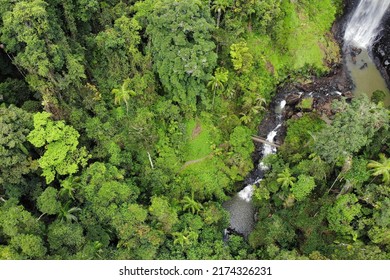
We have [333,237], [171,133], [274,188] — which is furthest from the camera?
[171,133]

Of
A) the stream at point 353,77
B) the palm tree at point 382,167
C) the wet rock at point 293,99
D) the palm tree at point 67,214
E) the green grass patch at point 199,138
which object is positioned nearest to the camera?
the palm tree at point 67,214

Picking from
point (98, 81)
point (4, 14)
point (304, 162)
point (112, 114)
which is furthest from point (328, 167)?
point (4, 14)

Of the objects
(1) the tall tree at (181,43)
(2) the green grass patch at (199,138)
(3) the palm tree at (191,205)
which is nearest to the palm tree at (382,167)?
(2) the green grass patch at (199,138)

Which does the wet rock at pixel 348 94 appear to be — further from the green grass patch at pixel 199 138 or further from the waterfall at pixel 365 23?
the green grass patch at pixel 199 138

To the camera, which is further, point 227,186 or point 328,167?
point 227,186

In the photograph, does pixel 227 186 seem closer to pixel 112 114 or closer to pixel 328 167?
pixel 328 167

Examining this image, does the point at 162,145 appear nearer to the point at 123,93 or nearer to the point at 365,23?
the point at 123,93
